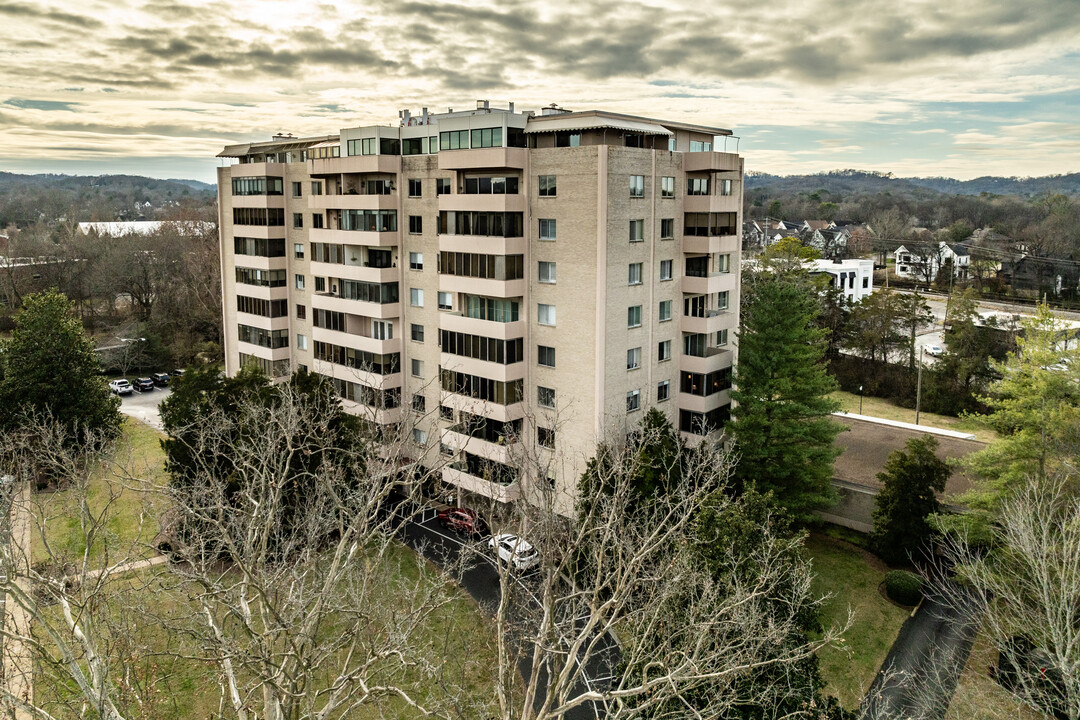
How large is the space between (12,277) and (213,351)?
93.7ft

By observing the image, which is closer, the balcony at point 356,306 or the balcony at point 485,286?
the balcony at point 485,286

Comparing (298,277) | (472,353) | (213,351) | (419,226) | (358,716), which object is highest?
(419,226)

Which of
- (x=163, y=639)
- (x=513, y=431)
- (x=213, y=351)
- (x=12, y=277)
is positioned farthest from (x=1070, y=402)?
(x=12, y=277)

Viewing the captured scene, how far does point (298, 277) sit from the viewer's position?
162ft

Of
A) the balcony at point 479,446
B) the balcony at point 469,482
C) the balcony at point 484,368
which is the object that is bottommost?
the balcony at point 469,482

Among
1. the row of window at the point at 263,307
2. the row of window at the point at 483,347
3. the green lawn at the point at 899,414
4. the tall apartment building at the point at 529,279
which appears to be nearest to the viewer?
the tall apartment building at the point at 529,279

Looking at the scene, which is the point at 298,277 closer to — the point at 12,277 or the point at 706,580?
the point at 706,580

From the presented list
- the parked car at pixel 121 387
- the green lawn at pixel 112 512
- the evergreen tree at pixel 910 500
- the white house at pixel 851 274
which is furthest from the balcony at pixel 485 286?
the white house at pixel 851 274

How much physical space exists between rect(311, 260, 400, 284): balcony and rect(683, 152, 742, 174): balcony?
16859mm

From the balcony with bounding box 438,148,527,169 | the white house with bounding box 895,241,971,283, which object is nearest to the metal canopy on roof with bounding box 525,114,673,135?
the balcony with bounding box 438,148,527,169

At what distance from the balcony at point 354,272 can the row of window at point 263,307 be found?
17.2ft

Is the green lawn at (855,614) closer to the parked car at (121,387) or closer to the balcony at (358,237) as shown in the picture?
the balcony at (358,237)

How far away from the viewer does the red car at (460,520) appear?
122 ft

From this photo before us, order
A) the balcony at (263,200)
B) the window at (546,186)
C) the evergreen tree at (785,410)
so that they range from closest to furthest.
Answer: the window at (546,186) < the evergreen tree at (785,410) < the balcony at (263,200)
